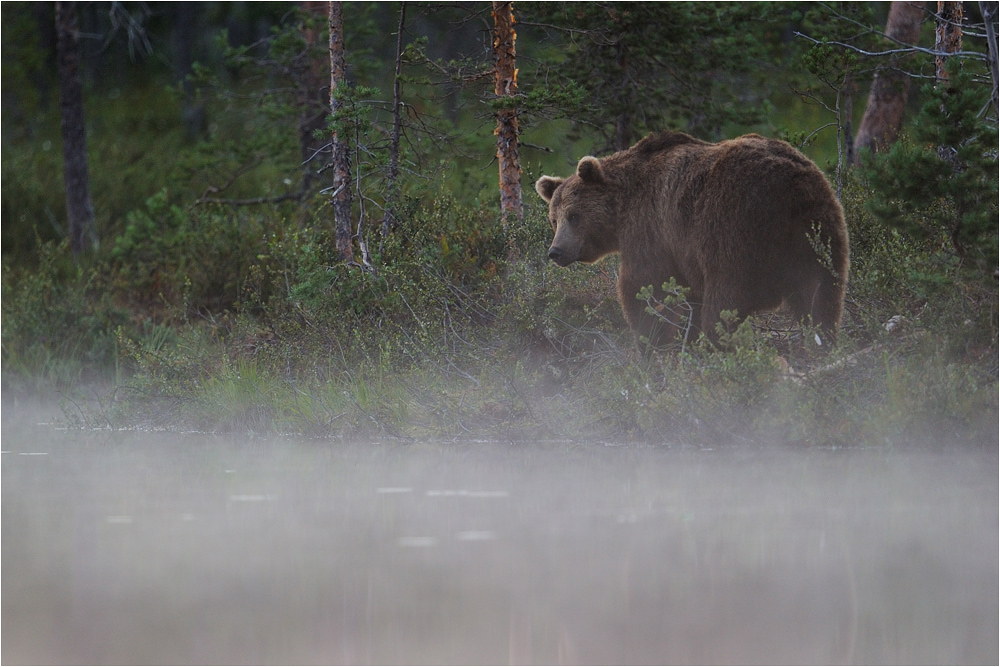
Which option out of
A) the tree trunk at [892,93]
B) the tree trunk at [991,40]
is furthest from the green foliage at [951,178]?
the tree trunk at [892,93]

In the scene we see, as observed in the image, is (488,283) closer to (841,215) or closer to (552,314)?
(552,314)

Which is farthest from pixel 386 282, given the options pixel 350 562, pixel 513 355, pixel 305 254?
pixel 350 562

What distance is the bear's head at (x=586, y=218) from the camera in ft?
25.5

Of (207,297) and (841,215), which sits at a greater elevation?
(841,215)

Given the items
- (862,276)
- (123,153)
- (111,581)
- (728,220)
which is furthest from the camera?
(123,153)

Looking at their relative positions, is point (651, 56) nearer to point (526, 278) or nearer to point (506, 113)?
point (506, 113)

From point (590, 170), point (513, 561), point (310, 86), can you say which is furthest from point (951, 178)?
point (310, 86)

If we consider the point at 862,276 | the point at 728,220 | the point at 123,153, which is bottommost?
the point at 123,153

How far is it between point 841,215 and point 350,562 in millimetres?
4258

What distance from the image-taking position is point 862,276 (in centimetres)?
805

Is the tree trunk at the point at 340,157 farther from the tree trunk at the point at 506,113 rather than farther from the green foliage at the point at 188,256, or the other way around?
the green foliage at the point at 188,256

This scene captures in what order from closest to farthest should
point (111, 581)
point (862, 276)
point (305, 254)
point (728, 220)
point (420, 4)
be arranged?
point (111, 581)
point (728, 220)
point (862, 276)
point (305, 254)
point (420, 4)

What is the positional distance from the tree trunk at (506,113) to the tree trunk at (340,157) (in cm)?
135

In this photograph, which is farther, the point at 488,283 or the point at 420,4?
the point at 420,4
